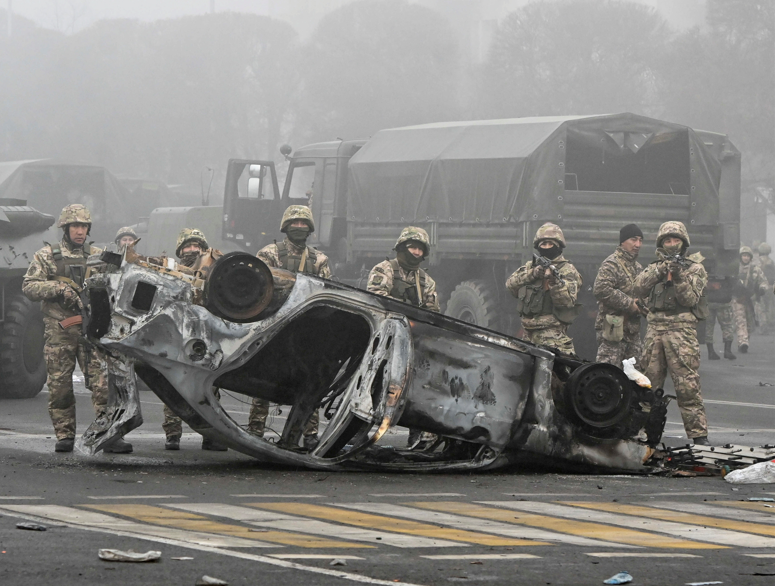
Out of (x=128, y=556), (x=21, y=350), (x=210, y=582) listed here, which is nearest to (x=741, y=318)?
(x=21, y=350)

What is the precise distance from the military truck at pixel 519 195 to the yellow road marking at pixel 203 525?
451 inches

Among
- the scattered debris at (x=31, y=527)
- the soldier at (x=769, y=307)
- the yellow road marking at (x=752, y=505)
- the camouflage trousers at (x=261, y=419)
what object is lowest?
the scattered debris at (x=31, y=527)

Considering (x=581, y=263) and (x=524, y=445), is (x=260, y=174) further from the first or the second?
(x=524, y=445)

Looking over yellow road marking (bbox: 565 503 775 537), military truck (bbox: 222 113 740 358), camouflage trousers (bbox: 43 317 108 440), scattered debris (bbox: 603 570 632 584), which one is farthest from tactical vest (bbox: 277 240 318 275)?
military truck (bbox: 222 113 740 358)

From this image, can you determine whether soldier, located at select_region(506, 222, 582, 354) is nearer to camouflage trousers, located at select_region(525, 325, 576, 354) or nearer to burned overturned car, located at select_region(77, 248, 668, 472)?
camouflage trousers, located at select_region(525, 325, 576, 354)

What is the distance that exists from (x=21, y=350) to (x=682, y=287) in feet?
24.4

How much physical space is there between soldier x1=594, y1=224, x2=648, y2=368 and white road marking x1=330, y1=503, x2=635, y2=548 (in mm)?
5668

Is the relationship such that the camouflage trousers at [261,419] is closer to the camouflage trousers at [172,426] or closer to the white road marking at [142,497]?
the camouflage trousers at [172,426]

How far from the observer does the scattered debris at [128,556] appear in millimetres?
5543

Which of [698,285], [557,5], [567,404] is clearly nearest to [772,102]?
[557,5]

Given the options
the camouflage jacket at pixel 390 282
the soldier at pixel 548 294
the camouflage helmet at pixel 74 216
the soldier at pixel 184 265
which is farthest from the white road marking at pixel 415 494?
the camouflage helmet at pixel 74 216

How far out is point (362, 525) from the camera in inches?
261

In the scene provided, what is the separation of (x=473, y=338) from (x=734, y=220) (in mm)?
13922

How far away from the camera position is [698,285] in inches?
449
